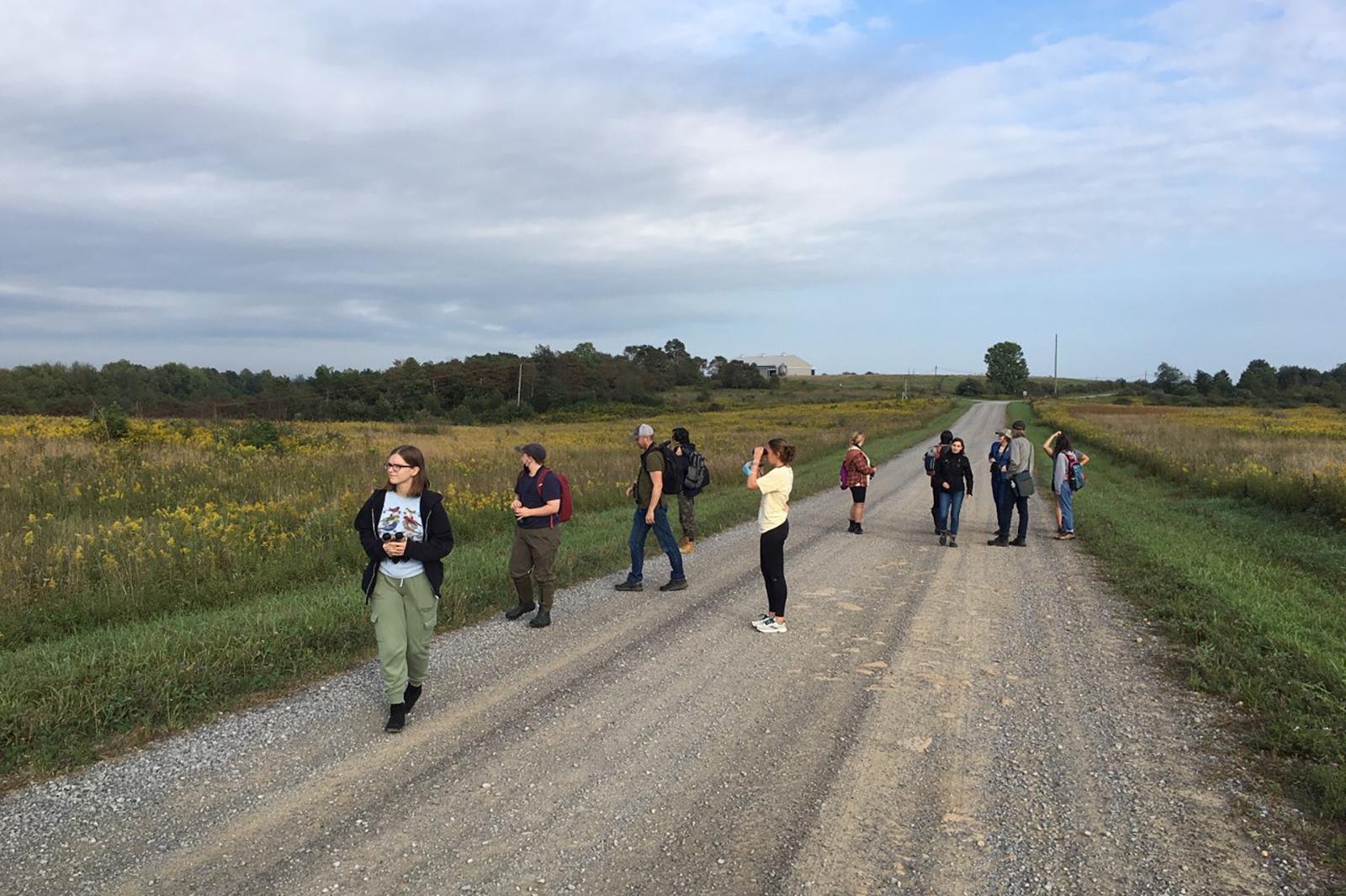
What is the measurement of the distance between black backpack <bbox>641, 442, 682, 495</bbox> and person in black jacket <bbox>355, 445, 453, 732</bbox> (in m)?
3.92

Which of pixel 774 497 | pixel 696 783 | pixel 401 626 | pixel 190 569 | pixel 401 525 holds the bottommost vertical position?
pixel 696 783

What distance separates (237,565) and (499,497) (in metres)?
5.34

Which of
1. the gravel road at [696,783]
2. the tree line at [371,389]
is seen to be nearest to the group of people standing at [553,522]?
the gravel road at [696,783]

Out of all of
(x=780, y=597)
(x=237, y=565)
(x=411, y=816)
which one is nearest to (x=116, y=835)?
(x=411, y=816)

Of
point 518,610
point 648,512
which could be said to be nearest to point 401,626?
point 518,610

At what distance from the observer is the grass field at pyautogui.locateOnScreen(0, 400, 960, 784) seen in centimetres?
485

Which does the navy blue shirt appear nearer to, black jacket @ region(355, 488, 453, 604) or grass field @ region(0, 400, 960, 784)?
grass field @ region(0, 400, 960, 784)

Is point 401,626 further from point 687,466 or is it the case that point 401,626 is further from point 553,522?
point 687,466

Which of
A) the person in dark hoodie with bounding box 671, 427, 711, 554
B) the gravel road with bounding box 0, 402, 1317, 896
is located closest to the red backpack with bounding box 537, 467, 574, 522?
the gravel road with bounding box 0, 402, 1317, 896

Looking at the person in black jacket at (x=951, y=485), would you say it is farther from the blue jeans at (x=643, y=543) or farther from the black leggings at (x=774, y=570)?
the black leggings at (x=774, y=570)

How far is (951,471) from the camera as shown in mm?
11938

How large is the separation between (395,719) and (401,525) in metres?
1.22

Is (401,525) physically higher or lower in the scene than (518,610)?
higher

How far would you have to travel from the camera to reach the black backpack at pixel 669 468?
8.66 meters
